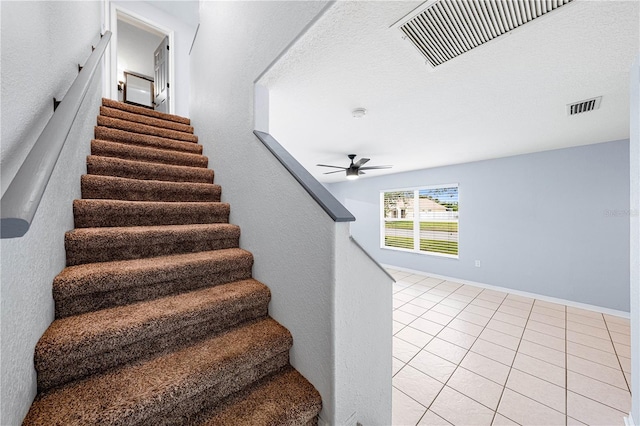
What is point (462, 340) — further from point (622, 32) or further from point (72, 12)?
point (72, 12)

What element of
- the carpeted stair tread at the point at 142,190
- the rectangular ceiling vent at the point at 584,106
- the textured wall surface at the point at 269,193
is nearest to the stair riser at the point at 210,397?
the textured wall surface at the point at 269,193

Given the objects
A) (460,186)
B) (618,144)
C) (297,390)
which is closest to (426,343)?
(297,390)

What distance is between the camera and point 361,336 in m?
1.25

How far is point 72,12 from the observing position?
169cm

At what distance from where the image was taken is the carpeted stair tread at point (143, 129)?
7.64 feet

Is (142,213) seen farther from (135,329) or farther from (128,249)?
(135,329)

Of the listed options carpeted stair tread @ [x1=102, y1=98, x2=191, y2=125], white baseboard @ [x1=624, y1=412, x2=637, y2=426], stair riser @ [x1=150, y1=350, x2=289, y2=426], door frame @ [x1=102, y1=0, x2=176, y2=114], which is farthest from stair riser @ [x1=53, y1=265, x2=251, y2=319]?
door frame @ [x1=102, y1=0, x2=176, y2=114]

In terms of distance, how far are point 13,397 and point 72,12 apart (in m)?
2.39

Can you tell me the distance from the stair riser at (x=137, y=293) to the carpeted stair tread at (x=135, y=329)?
0.03m

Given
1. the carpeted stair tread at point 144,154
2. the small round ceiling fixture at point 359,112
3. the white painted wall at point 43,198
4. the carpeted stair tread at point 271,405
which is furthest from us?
the small round ceiling fixture at point 359,112

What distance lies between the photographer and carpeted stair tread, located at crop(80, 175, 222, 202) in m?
1.63

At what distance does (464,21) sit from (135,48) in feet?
22.9

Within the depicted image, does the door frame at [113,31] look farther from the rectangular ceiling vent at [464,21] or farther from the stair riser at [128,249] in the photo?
the rectangular ceiling vent at [464,21]

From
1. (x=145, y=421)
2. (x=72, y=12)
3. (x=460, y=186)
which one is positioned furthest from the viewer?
(x=460, y=186)
